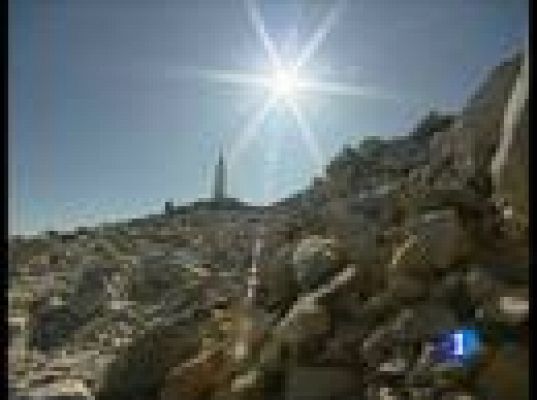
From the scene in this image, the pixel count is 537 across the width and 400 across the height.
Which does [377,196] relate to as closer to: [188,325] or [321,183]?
[188,325]

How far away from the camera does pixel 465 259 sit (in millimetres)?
12812

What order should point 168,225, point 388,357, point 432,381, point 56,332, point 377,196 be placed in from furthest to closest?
point 168,225 < point 56,332 < point 377,196 < point 388,357 < point 432,381

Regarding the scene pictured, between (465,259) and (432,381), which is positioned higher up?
(465,259)

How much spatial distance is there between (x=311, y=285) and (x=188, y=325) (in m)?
3.68

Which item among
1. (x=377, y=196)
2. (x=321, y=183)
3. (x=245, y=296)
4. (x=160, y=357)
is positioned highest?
(x=321, y=183)

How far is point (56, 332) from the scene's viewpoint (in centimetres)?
2453

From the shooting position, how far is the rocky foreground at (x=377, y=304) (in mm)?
11586

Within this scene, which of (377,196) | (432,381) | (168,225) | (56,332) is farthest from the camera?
(168,225)

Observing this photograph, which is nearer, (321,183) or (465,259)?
(465,259)

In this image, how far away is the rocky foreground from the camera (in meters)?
11.6

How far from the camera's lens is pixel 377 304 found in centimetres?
1345

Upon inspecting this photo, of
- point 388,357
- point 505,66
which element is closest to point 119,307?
point 388,357

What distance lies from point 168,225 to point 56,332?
1741cm

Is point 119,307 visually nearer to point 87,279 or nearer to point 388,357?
point 87,279
